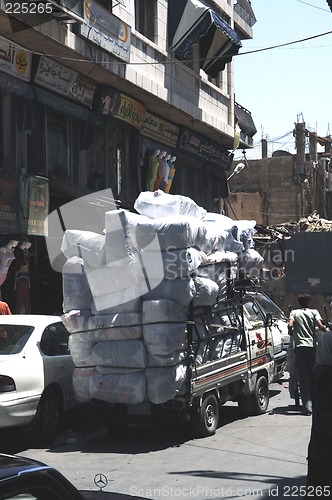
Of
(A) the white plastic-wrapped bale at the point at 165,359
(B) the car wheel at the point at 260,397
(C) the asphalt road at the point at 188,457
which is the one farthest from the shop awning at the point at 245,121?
(A) the white plastic-wrapped bale at the point at 165,359

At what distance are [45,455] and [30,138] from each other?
32.2ft

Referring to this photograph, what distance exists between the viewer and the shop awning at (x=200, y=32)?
21723mm

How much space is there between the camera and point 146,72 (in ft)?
67.1

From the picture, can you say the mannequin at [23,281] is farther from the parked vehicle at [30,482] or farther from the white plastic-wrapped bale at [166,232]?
the parked vehicle at [30,482]

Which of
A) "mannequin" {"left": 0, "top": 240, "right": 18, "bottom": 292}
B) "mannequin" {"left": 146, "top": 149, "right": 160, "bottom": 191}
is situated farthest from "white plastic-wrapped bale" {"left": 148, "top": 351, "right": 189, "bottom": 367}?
"mannequin" {"left": 146, "top": 149, "right": 160, "bottom": 191}

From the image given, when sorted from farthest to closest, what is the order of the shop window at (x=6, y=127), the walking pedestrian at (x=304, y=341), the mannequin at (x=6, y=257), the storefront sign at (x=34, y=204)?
the shop window at (x=6, y=127), the storefront sign at (x=34, y=204), the mannequin at (x=6, y=257), the walking pedestrian at (x=304, y=341)

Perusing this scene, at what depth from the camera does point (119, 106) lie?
797 inches

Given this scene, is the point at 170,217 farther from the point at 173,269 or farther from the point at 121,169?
the point at 121,169

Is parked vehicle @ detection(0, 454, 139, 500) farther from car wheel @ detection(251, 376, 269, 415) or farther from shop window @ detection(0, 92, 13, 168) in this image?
shop window @ detection(0, 92, 13, 168)

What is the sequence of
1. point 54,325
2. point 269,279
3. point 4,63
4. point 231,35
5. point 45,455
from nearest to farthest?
point 45,455, point 54,325, point 4,63, point 231,35, point 269,279

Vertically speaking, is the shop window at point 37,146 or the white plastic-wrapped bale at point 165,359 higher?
the shop window at point 37,146

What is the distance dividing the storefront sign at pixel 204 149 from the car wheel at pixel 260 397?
13.1 meters

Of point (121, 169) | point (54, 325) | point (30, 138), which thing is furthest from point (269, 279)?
point (54, 325)
